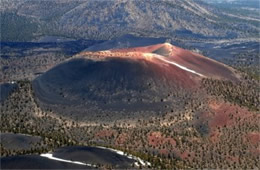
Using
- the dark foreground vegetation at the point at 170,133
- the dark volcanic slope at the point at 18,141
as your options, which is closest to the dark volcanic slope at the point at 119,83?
the dark foreground vegetation at the point at 170,133

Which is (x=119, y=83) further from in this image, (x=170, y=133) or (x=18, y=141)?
(x=18, y=141)

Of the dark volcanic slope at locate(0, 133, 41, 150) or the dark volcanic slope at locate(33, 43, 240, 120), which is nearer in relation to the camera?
the dark volcanic slope at locate(0, 133, 41, 150)

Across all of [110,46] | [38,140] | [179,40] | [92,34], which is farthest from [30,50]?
[38,140]

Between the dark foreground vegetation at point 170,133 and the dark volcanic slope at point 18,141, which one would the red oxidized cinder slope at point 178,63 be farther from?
the dark volcanic slope at point 18,141

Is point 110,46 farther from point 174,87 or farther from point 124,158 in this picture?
point 124,158

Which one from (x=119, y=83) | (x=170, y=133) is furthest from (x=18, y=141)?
(x=119, y=83)

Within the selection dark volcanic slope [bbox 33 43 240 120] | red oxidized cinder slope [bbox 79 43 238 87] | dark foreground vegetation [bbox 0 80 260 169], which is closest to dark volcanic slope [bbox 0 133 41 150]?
dark foreground vegetation [bbox 0 80 260 169]

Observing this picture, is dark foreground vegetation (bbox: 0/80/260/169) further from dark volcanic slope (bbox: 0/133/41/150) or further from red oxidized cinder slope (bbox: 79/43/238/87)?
red oxidized cinder slope (bbox: 79/43/238/87)

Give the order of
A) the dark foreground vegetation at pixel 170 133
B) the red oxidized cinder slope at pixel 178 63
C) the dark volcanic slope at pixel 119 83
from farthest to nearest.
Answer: the red oxidized cinder slope at pixel 178 63
the dark volcanic slope at pixel 119 83
the dark foreground vegetation at pixel 170 133
